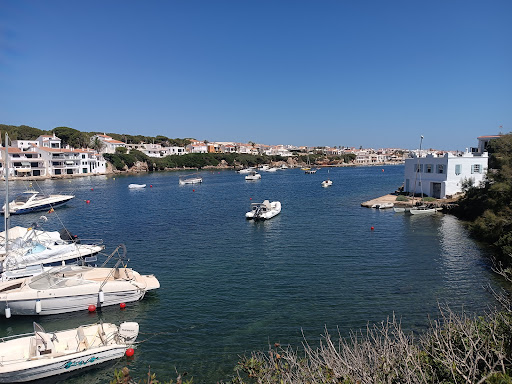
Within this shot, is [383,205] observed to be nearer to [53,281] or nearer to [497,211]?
[497,211]

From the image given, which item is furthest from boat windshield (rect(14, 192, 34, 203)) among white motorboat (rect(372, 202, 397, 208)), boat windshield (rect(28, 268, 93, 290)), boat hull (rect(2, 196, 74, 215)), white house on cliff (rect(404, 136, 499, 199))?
white house on cliff (rect(404, 136, 499, 199))

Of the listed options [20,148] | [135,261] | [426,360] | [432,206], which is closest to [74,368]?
[426,360]

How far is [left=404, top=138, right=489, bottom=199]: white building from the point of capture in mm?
47812

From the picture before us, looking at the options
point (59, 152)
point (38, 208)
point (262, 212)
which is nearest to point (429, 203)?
point (262, 212)

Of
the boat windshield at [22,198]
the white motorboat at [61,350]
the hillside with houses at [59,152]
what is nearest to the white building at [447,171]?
the white motorboat at [61,350]

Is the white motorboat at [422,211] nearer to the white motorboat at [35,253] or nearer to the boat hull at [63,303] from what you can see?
the white motorboat at [35,253]

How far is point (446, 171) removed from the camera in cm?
4781

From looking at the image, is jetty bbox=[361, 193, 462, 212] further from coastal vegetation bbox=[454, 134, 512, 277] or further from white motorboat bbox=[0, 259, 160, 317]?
white motorboat bbox=[0, 259, 160, 317]

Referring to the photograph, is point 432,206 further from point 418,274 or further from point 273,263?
point 273,263

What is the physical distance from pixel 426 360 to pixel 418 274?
1663cm

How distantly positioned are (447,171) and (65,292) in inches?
1746

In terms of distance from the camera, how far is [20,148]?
366ft

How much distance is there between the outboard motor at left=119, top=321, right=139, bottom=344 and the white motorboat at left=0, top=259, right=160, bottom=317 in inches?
173

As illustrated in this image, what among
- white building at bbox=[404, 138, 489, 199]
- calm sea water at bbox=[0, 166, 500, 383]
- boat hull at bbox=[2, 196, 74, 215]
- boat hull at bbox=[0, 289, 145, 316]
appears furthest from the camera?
boat hull at bbox=[2, 196, 74, 215]
